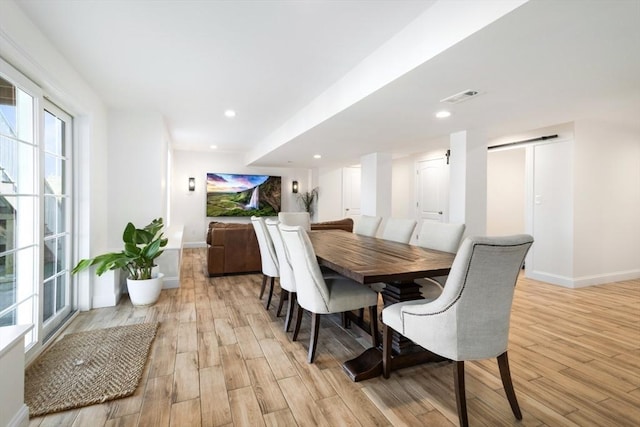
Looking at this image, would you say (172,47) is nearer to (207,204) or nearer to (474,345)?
(474,345)

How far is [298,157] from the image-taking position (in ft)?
21.4

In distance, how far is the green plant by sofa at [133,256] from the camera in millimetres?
3208

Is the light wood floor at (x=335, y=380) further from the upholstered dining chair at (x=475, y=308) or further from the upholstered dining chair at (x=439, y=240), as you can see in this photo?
the upholstered dining chair at (x=439, y=240)

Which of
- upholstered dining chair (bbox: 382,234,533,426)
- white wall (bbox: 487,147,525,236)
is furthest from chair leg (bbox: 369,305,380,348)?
white wall (bbox: 487,147,525,236)

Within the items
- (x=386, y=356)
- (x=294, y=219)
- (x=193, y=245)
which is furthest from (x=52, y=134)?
(x=193, y=245)

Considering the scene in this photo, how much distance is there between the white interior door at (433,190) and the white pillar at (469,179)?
252cm

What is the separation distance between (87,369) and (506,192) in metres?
7.27

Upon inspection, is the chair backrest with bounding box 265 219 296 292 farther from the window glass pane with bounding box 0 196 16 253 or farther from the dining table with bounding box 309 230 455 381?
the window glass pane with bounding box 0 196 16 253

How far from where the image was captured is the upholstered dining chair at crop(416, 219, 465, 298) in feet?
8.71

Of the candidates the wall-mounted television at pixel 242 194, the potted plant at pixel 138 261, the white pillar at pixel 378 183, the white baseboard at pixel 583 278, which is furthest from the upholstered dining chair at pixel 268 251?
the wall-mounted television at pixel 242 194

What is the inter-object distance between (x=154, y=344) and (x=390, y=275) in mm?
2033

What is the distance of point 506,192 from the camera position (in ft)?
21.9

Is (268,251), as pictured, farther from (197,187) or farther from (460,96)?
(197,187)

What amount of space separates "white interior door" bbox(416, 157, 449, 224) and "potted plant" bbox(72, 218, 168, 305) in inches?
214
